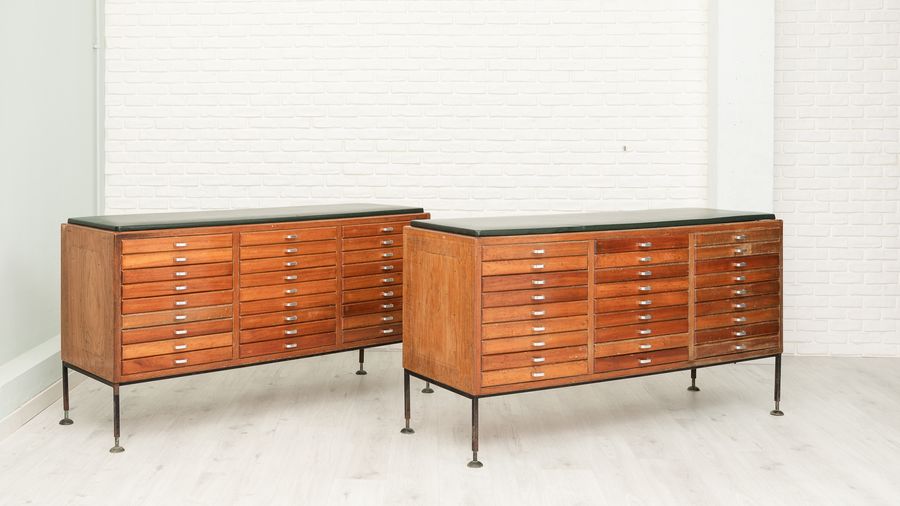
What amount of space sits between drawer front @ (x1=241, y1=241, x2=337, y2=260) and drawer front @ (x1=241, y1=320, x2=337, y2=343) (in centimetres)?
34

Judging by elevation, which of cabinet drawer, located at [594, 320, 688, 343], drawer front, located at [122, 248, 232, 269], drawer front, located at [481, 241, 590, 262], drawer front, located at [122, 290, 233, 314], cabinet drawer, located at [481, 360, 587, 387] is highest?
drawer front, located at [481, 241, 590, 262]

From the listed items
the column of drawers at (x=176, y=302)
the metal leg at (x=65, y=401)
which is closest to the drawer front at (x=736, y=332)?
the column of drawers at (x=176, y=302)

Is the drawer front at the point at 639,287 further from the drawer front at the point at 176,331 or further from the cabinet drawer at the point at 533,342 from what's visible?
the drawer front at the point at 176,331

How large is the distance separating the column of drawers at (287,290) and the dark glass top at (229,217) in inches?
2.7

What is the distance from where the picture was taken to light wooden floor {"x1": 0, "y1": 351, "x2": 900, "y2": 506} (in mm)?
3951

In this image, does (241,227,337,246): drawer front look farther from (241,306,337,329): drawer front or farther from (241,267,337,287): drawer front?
(241,306,337,329): drawer front

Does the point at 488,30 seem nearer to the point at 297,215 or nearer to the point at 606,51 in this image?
the point at 606,51

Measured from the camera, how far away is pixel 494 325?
435 centimetres

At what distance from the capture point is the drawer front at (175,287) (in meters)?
4.53

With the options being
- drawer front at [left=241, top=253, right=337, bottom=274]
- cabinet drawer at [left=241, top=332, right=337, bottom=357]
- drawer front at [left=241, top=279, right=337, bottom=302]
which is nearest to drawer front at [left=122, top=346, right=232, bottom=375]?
cabinet drawer at [left=241, top=332, right=337, bottom=357]

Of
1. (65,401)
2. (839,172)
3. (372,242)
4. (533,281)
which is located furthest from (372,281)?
(839,172)

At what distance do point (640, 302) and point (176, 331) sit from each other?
2068mm

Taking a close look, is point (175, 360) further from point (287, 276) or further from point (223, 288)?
point (287, 276)

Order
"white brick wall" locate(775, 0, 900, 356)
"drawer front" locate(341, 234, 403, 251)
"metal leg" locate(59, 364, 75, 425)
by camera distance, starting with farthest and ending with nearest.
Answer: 1. "white brick wall" locate(775, 0, 900, 356)
2. "drawer front" locate(341, 234, 403, 251)
3. "metal leg" locate(59, 364, 75, 425)
